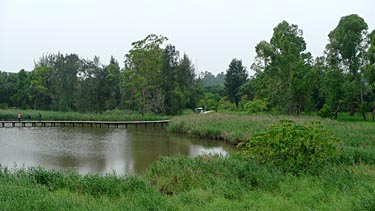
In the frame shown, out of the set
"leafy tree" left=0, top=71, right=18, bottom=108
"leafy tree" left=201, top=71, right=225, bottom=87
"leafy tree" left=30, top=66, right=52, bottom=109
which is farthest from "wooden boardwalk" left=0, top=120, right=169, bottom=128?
"leafy tree" left=201, top=71, right=225, bottom=87

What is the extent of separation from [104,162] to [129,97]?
109ft

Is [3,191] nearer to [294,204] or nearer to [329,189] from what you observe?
[294,204]

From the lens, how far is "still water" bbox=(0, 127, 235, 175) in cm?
1443

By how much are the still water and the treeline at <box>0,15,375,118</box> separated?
13825mm

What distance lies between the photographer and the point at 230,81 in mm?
53344

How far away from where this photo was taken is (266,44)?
3353cm

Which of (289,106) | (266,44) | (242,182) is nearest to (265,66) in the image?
(266,44)

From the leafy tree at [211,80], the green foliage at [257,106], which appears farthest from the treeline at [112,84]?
the leafy tree at [211,80]

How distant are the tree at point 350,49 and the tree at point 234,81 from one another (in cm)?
2291

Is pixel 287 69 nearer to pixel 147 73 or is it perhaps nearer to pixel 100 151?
pixel 147 73

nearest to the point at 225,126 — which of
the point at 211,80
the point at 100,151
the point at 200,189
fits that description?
the point at 100,151

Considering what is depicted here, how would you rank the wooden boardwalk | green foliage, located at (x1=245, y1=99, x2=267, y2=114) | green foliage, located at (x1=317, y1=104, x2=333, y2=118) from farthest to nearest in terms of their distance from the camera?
green foliage, located at (x1=245, y1=99, x2=267, y2=114) → the wooden boardwalk → green foliage, located at (x1=317, y1=104, x2=333, y2=118)

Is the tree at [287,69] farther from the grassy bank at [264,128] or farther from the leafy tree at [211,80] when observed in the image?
the leafy tree at [211,80]

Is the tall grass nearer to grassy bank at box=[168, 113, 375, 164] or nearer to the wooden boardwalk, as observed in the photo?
grassy bank at box=[168, 113, 375, 164]
